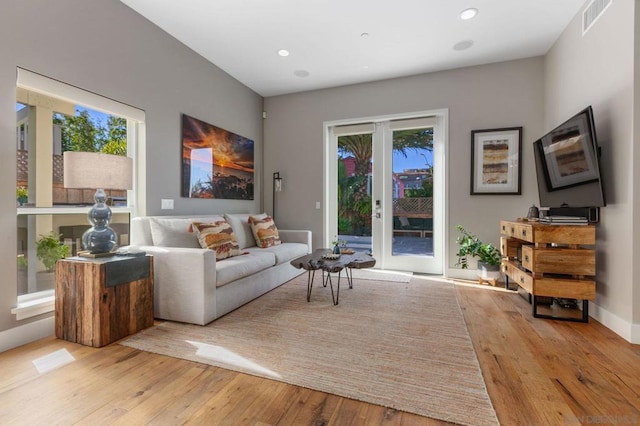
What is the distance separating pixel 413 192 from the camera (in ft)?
14.6

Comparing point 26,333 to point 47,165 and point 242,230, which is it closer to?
point 47,165

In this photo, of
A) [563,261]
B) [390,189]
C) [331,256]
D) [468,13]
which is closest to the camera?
[563,261]

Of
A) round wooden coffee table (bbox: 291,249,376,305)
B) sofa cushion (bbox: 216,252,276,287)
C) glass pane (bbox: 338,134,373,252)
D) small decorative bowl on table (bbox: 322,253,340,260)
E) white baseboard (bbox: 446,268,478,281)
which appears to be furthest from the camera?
glass pane (bbox: 338,134,373,252)

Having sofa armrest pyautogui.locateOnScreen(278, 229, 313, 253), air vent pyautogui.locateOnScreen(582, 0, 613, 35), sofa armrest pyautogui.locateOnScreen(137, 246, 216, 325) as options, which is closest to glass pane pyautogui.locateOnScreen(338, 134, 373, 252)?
sofa armrest pyautogui.locateOnScreen(278, 229, 313, 253)

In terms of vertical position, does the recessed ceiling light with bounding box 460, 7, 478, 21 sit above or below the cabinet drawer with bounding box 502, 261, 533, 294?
above

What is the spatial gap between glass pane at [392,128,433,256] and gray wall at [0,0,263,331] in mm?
2534

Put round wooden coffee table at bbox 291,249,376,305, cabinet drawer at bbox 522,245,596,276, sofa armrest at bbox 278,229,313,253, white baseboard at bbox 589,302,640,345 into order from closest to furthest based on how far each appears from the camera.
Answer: white baseboard at bbox 589,302,640,345 → cabinet drawer at bbox 522,245,596,276 → round wooden coffee table at bbox 291,249,376,305 → sofa armrest at bbox 278,229,313,253

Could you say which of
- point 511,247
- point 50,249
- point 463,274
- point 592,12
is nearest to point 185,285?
point 50,249

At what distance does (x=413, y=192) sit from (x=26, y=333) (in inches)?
172

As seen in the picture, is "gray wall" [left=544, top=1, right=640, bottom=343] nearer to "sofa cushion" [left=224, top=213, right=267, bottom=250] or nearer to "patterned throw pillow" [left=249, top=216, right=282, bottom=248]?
"patterned throw pillow" [left=249, top=216, right=282, bottom=248]

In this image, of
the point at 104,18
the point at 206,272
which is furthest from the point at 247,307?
the point at 104,18

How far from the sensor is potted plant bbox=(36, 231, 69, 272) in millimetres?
2311

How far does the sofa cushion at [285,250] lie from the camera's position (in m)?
3.51

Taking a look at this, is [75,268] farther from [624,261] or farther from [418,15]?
[624,261]
